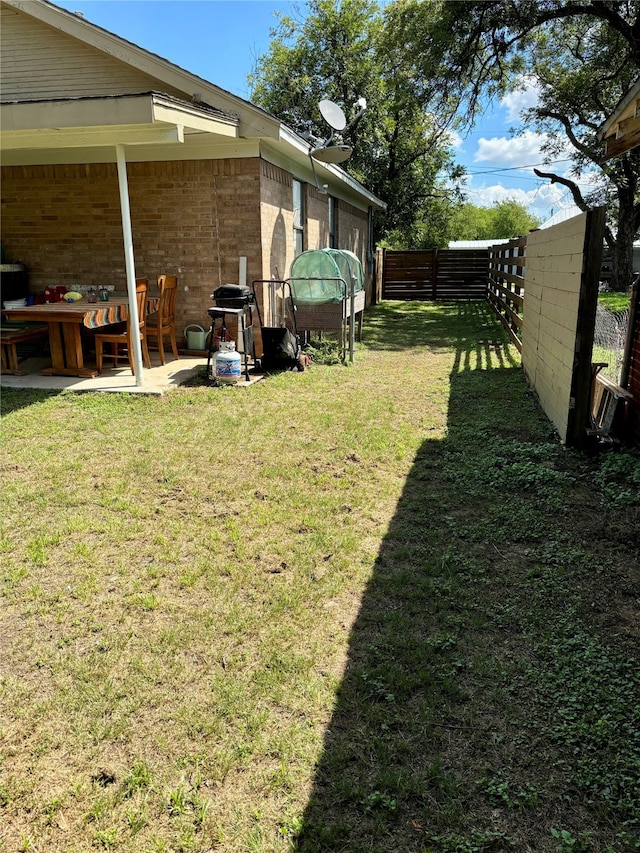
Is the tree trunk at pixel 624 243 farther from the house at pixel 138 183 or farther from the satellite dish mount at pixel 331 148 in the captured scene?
the house at pixel 138 183

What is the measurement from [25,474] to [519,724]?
373 cm

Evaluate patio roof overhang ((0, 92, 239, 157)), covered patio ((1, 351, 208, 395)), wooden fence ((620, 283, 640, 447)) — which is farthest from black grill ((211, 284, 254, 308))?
wooden fence ((620, 283, 640, 447))

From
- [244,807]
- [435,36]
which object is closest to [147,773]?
[244,807]

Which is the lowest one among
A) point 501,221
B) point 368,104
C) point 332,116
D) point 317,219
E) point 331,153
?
point 317,219

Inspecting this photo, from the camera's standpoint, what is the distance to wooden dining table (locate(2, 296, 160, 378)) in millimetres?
6484

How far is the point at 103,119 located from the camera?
215 inches

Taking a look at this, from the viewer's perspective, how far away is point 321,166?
10.2 meters

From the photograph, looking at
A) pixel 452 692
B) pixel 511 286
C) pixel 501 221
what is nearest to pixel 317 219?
pixel 511 286

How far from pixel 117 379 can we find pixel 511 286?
782 centimetres

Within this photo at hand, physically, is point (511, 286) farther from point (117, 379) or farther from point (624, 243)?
point (624, 243)

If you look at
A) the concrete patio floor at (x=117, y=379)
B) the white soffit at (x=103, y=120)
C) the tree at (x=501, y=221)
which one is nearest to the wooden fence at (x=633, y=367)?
the concrete patio floor at (x=117, y=379)

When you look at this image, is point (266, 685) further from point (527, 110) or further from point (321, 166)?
point (527, 110)

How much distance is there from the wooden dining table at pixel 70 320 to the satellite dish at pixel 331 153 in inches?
135

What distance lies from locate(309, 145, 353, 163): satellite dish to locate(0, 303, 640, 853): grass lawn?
5694 millimetres
